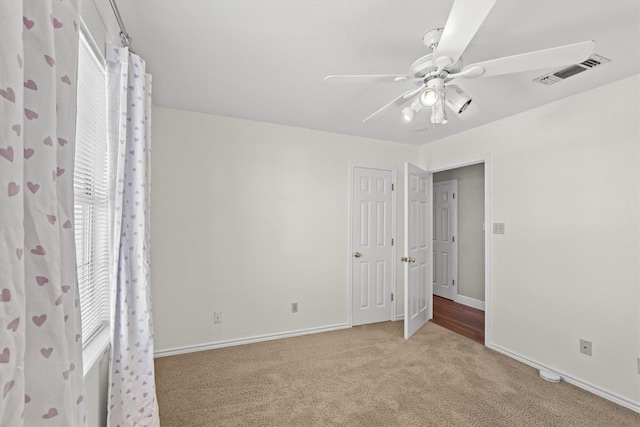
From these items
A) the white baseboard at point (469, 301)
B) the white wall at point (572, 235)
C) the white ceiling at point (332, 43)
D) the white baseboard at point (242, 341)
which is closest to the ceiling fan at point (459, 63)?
the white ceiling at point (332, 43)

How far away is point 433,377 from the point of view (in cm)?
262

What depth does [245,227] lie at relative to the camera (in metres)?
3.36

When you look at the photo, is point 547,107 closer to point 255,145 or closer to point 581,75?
point 581,75

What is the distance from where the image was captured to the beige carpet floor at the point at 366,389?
6.91 ft

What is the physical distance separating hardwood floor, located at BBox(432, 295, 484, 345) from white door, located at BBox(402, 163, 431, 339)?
293 mm

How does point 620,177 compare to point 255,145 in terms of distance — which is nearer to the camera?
point 620,177

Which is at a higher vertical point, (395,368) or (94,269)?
(94,269)

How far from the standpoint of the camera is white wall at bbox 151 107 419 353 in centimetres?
305

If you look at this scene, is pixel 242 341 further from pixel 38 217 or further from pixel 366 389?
pixel 38 217

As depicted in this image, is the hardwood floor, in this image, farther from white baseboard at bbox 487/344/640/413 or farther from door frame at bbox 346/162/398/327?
door frame at bbox 346/162/398/327

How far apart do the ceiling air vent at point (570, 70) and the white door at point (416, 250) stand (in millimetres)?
1478

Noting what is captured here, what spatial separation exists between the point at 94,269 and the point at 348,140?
3.05 meters

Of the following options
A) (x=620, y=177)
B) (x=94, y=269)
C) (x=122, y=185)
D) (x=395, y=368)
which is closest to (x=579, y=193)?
(x=620, y=177)

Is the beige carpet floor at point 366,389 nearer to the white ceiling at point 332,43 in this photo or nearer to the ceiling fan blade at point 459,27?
the ceiling fan blade at point 459,27
